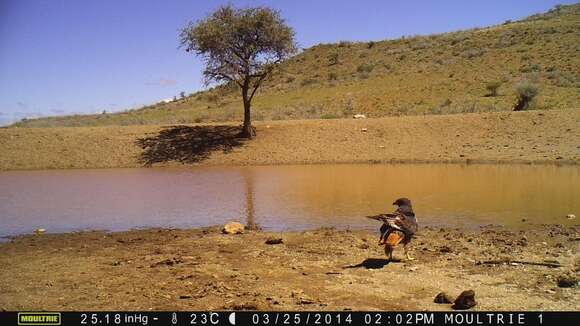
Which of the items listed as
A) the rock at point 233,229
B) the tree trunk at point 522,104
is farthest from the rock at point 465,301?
the tree trunk at point 522,104

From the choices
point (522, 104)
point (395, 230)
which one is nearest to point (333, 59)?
point (522, 104)

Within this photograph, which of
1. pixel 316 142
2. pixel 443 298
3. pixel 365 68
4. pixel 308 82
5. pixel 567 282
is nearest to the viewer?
pixel 443 298

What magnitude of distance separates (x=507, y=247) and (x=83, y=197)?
1262cm

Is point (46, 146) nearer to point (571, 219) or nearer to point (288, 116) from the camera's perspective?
point (288, 116)

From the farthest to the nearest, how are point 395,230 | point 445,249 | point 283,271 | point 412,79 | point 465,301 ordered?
point 412,79 → point 445,249 → point 395,230 → point 283,271 → point 465,301

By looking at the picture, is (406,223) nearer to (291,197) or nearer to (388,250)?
(388,250)

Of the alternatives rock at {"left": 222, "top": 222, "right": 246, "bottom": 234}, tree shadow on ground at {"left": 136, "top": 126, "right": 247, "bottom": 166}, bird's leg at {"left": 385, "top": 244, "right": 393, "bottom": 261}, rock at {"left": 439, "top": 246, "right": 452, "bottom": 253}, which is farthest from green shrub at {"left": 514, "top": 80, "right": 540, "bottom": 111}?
bird's leg at {"left": 385, "top": 244, "right": 393, "bottom": 261}

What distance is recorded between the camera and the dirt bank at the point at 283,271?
265 inches

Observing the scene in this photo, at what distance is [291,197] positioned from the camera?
15.6m

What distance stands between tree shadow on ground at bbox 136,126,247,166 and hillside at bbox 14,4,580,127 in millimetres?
2805

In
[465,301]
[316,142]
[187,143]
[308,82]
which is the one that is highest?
[308,82]

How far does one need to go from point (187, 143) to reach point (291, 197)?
13.1 m

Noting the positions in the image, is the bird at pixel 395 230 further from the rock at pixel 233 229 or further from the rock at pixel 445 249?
the rock at pixel 233 229

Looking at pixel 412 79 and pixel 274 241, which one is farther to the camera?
pixel 412 79
